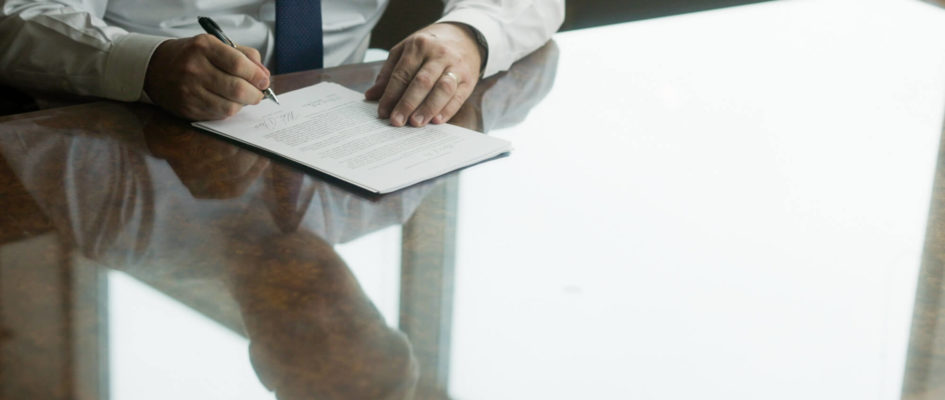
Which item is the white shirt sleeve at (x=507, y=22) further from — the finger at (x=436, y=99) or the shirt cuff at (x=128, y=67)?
the shirt cuff at (x=128, y=67)

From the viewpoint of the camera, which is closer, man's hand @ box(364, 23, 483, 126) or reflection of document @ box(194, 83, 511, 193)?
reflection of document @ box(194, 83, 511, 193)

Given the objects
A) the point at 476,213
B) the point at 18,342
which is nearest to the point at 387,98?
the point at 476,213

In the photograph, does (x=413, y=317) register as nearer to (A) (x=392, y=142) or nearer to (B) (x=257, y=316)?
(B) (x=257, y=316)

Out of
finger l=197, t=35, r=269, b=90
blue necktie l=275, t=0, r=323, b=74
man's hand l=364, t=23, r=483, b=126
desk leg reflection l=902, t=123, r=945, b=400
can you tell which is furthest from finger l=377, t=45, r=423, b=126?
desk leg reflection l=902, t=123, r=945, b=400

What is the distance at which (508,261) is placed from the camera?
34.3 inches

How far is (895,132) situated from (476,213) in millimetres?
648

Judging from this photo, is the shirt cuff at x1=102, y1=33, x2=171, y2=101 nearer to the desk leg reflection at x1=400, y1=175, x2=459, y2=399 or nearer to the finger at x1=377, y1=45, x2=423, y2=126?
the finger at x1=377, y1=45, x2=423, y2=126

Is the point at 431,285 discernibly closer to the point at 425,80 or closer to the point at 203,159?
the point at 203,159

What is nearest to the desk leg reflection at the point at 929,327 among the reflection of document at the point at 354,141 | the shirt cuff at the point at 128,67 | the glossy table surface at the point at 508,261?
the glossy table surface at the point at 508,261

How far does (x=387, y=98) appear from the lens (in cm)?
126

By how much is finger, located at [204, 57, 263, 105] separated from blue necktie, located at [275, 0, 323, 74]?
1.33 ft

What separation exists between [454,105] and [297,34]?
0.43 m

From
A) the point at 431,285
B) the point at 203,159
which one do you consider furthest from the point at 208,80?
the point at 431,285

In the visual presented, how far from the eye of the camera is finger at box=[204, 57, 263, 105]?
117 cm
